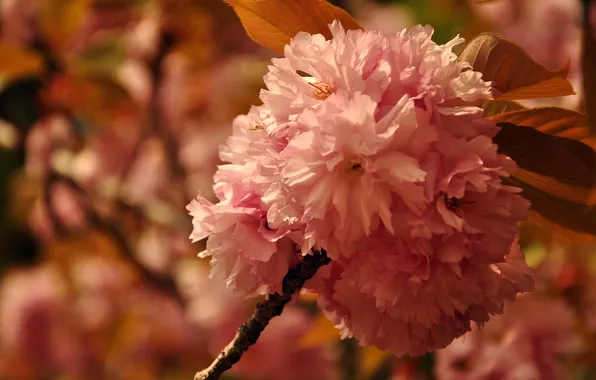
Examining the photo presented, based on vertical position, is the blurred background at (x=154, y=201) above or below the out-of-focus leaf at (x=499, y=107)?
below

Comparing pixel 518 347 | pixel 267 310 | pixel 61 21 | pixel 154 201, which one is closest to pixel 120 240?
pixel 154 201

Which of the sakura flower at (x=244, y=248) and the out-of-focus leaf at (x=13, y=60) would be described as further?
the out-of-focus leaf at (x=13, y=60)

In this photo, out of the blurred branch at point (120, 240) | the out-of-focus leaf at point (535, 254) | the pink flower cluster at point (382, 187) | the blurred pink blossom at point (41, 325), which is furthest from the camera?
the blurred pink blossom at point (41, 325)

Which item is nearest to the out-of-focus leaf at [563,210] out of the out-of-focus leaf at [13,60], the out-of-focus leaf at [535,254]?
the out-of-focus leaf at [535,254]

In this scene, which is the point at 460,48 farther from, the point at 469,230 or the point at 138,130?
the point at 138,130

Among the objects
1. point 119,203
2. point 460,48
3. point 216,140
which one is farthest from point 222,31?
point 460,48

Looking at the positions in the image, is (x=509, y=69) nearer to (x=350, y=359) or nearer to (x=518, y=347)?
(x=518, y=347)

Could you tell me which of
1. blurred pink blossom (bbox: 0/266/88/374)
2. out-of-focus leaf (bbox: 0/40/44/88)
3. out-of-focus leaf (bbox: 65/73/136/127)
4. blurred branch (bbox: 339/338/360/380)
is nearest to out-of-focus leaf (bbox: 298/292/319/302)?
blurred branch (bbox: 339/338/360/380)

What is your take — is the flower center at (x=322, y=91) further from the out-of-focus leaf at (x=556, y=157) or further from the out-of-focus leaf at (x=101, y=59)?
the out-of-focus leaf at (x=101, y=59)
